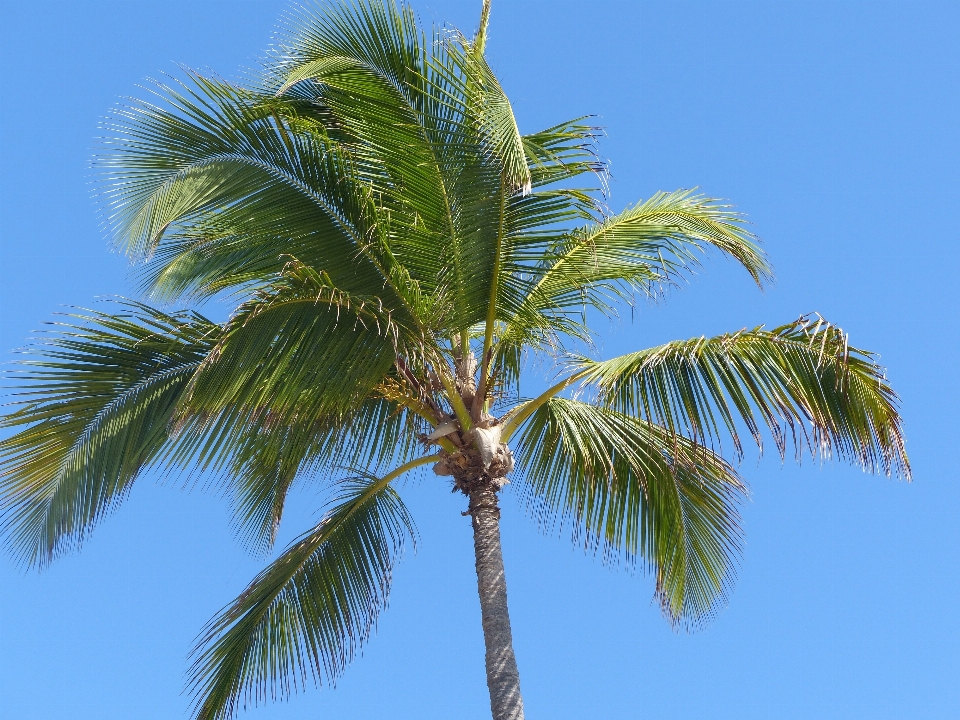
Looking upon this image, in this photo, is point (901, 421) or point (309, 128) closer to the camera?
point (901, 421)

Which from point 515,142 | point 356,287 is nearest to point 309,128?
point 356,287

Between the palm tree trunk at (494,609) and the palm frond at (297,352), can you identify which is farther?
the palm tree trunk at (494,609)

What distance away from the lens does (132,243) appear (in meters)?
8.73

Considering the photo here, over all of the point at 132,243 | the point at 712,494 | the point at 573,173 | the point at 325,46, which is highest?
the point at 325,46

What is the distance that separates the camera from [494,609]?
8.29 metres

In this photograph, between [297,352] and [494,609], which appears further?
[494,609]

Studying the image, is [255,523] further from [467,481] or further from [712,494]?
[712,494]

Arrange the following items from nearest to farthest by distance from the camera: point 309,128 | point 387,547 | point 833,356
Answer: point 833,356, point 309,128, point 387,547

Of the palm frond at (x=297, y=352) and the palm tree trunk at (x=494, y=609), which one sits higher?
the palm frond at (x=297, y=352)

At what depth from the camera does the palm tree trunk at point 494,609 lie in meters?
7.97

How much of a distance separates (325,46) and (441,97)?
105 cm

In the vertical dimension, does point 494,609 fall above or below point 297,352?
below

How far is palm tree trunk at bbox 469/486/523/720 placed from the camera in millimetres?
7973

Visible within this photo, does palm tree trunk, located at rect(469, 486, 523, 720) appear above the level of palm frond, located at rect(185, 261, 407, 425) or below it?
below
